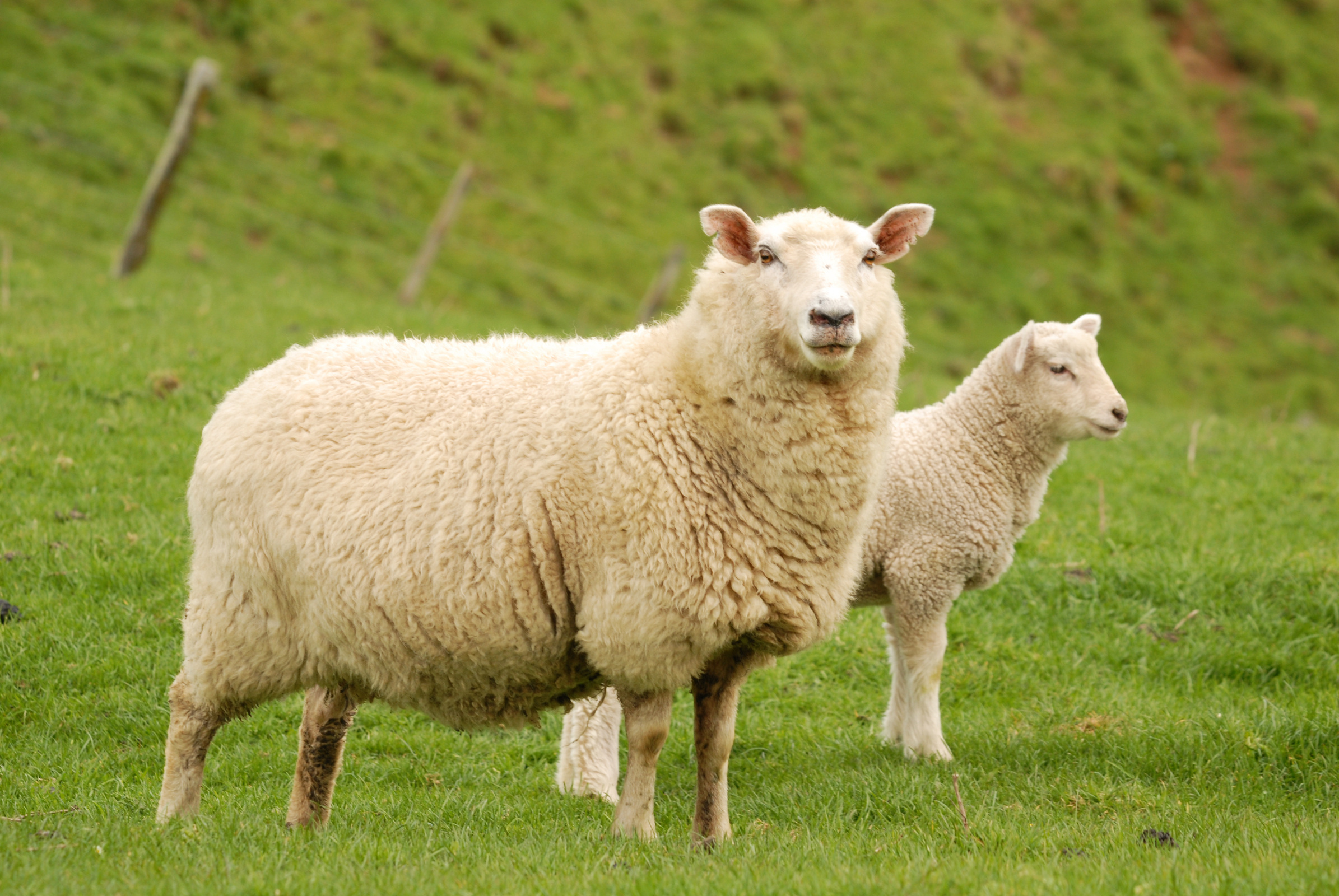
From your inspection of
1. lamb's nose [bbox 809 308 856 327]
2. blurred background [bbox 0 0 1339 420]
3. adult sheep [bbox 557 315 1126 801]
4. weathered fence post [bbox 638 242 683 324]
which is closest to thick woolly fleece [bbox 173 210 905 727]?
lamb's nose [bbox 809 308 856 327]

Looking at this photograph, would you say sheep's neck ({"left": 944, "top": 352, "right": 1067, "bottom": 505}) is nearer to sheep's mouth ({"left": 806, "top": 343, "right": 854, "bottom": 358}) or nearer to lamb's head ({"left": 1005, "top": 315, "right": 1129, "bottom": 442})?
lamb's head ({"left": 1005, "top": 315, "right": 1129, "bottom": 442})

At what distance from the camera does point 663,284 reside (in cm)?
1547

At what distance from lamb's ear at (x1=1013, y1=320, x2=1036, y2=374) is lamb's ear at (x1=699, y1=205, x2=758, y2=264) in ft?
7.10

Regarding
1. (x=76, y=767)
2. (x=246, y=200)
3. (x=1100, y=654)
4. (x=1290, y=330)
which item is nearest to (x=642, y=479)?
(x=76, y=767)

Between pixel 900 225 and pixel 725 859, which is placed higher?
pixel 900 225

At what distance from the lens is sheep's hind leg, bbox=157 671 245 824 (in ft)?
16.2

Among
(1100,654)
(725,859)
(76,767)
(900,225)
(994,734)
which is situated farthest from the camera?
(1100,654)

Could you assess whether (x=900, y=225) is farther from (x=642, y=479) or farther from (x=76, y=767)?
(x=76, y=767)

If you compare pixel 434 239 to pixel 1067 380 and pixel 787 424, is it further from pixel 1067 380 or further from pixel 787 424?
pixel 787 424

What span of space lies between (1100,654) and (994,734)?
1.21 meters

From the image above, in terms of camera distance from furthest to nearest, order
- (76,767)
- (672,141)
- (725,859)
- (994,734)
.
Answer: (672,141)
(994,734)
(76,767)
(725,859)

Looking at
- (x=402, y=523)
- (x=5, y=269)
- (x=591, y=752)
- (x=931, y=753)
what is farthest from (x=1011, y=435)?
(x=5, y=269)

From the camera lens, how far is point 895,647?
632cm

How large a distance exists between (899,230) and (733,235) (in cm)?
71
